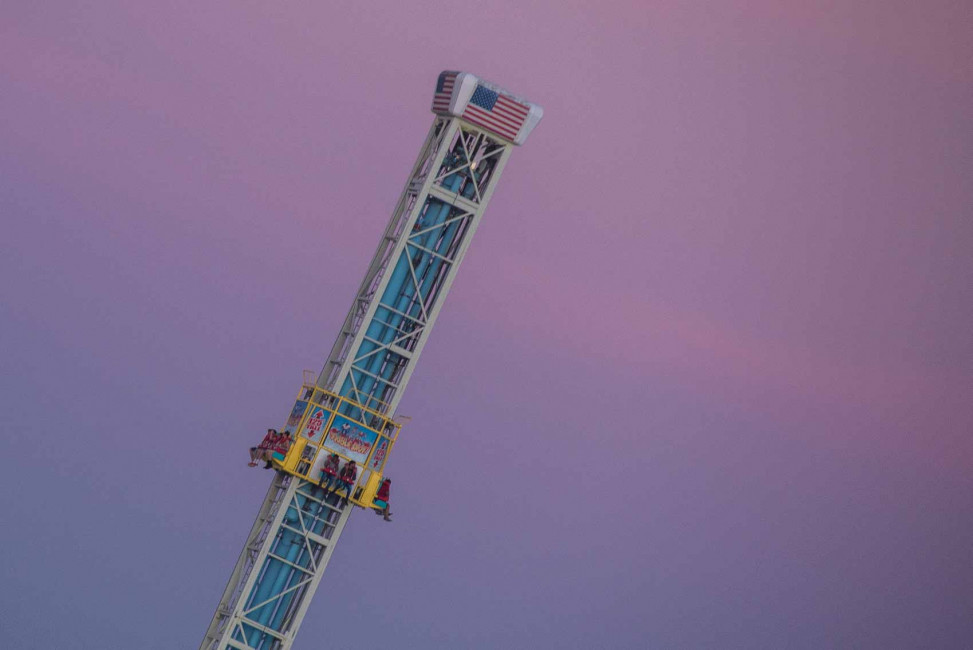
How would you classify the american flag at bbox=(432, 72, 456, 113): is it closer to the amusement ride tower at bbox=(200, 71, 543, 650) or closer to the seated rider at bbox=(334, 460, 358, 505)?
the amusement ride tower at bbox=(200, 71, 543, 650)

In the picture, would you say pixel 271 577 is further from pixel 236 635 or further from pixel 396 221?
pixel 396 221

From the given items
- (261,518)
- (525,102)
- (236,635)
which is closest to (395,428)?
(261,518)

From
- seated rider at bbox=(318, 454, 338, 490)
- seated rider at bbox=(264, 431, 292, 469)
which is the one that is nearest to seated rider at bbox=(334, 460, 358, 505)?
seated rider at bbox=(318, 454, 338, 490)

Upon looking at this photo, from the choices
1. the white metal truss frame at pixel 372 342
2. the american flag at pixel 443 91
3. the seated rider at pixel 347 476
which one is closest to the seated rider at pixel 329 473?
the seated rider at pixel 347 476

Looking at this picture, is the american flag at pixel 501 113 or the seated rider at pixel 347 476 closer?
the seated rider at pixel 347 476

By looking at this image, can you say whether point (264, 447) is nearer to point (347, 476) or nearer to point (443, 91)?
point (347, 476)

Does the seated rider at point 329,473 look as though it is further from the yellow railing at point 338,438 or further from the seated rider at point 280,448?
the seated rider at point 280,448

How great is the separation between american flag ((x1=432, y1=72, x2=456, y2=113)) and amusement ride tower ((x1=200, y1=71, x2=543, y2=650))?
0.15 feet

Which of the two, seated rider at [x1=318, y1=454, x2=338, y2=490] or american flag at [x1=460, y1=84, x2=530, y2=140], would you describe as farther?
american flag at [x1=460, y1=84, x2=530, y2=140]

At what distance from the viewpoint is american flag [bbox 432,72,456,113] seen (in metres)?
42.9

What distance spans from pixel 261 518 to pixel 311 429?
3.35 m

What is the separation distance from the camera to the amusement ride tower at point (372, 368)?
42938 millimetres

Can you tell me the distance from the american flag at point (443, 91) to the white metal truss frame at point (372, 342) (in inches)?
15.0

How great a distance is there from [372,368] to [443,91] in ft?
28.3
